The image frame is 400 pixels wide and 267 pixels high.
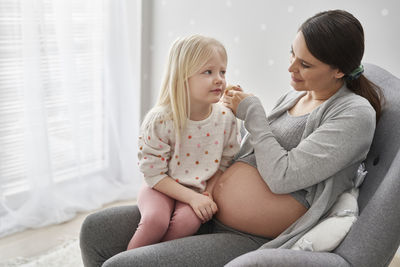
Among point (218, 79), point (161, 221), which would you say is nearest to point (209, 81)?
point (218, 79)

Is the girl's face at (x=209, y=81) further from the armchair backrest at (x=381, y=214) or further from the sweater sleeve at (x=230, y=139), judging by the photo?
the armchair backrest at (x=381, y=214)

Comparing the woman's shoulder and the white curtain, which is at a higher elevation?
the woman's shoulder

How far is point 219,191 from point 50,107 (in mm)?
1306

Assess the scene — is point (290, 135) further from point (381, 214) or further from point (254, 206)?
point (381, 214)

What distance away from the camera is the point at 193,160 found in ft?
4.76

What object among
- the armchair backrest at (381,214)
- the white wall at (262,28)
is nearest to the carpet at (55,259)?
the white wall at (262,28)

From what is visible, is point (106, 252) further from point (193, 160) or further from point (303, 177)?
point (303, 177)

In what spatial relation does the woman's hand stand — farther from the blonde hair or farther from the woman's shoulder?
the woman's shoulder

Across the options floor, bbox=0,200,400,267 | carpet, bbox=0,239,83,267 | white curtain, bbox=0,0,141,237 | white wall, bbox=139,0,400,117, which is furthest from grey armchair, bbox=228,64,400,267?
white curtain, bbox=0,0,141,237

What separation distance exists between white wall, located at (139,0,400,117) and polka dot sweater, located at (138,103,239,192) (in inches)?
29.0

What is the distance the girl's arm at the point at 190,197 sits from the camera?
136cm

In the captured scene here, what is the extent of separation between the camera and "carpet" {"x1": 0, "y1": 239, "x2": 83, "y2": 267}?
6.49ft

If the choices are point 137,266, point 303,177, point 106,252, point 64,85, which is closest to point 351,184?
point 303,177

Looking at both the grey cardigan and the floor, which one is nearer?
the grey cardigan
